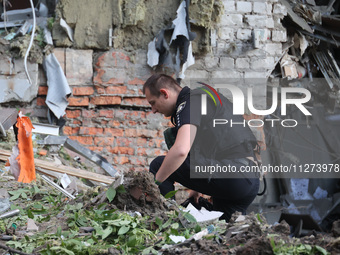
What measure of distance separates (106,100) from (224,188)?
6.85 ft

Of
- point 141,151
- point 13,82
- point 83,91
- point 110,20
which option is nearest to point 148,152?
point 141,151

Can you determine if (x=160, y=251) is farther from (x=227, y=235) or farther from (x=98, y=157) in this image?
(x=98, y=157)

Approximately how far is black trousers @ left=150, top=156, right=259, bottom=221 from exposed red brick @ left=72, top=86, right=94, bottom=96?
1.73m

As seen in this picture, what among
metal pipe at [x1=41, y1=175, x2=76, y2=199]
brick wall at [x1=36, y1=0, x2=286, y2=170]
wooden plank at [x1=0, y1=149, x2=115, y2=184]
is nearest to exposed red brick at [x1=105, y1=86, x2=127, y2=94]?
brick wall at [x1=36, y1=0, x2=286, y2=170]

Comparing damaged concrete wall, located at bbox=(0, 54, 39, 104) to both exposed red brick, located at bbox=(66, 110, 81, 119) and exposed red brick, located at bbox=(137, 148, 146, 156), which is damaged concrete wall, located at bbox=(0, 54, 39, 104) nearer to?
exposed red brick, located at bbox=(66, 110, 81, 119)

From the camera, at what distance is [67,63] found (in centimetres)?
541

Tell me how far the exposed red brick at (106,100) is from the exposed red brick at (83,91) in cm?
8

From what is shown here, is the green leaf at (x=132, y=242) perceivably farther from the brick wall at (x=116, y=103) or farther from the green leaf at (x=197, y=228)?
the brick wall at (x=116, y=103)

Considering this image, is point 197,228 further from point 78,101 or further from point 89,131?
point 78,101

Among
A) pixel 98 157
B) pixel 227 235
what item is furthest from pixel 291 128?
A: pixel 227 235

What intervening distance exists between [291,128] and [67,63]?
3.21 meters

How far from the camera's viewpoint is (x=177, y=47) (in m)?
5.42

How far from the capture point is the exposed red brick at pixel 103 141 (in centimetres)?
544

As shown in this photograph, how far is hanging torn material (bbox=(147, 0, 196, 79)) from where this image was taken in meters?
5.33
